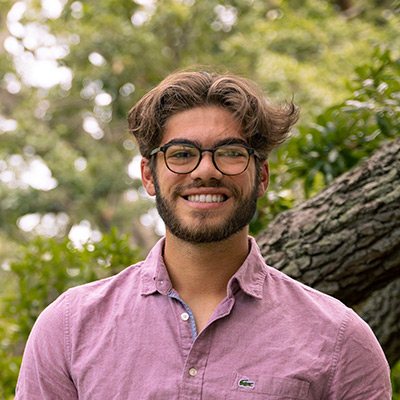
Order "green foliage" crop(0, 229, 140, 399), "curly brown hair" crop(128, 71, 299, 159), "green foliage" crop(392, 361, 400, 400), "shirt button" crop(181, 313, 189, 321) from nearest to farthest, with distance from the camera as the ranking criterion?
"shirt button" crop(181, 313, 189, 321) < "curly brown hair" crop(128, 71, 299, 159) < "green foliage" crop(392, 361, 400, 400) < "green foliage" crop(0, 229, 140, 399)

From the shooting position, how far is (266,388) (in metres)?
1.53

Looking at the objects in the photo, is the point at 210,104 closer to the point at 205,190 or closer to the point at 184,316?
the point at 205,190

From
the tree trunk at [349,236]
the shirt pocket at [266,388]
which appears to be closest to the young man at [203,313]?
the shirt pocket at [266,388]

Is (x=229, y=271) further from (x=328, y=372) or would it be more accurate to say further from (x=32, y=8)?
(x=32, y=8)

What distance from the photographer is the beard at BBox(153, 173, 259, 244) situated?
1654 mm

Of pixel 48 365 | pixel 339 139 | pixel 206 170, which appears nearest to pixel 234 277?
pixel 206 170

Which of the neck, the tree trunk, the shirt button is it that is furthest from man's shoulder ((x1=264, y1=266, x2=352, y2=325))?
the tree trunk

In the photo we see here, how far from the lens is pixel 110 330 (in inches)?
64.9

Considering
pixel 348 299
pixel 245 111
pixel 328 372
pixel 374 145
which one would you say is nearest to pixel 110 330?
pixel 328 372

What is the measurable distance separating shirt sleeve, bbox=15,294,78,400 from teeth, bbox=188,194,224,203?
0.47 meters

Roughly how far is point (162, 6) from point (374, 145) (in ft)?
20.8

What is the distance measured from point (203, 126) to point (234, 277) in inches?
16.5

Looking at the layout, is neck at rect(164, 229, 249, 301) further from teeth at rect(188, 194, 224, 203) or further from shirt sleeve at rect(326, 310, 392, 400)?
shirt sleeve at rect(326, 310, 392, 400)

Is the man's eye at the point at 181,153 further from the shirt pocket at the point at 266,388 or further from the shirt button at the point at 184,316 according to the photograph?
the shirt pocket at the point at 266,388
